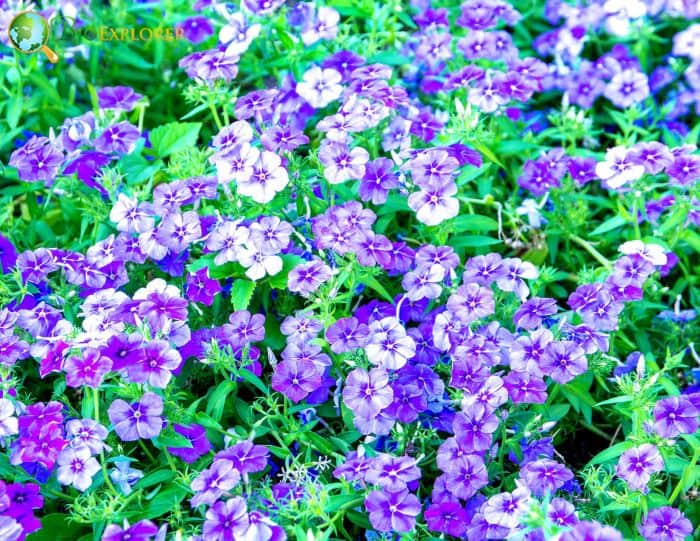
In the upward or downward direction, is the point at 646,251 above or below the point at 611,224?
above

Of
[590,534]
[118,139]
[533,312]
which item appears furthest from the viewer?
[118,139]

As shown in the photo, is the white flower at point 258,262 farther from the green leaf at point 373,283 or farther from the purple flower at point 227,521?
the purple flower at point 227,521

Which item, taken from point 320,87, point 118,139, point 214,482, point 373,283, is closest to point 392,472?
point 214,482

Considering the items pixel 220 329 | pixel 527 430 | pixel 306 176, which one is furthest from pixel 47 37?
pixel 527 430

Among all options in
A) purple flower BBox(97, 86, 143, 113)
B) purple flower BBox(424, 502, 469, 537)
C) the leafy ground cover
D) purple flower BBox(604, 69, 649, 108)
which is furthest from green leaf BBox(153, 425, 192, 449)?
purple flower BBox(604, 69, 649, 108)

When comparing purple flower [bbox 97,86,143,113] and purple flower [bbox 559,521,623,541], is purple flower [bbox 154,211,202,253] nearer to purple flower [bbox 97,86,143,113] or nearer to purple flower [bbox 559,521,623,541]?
purple flower [bbox 97,86,143,113]

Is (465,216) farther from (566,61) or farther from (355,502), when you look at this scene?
(566,61)

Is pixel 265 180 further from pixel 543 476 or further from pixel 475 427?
pixel 543 476
